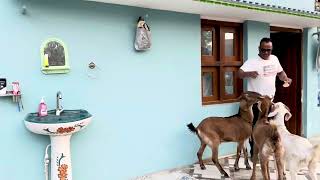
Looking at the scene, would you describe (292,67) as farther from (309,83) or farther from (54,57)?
(54,57)

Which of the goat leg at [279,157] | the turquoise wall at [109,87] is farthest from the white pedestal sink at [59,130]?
the goat leg at [279,157]

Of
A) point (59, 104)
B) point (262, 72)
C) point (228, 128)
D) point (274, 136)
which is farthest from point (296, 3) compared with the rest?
point (59, 104)

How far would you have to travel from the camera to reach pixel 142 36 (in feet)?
12.3

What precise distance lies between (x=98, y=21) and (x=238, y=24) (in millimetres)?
2404

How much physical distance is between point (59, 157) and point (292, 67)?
15.5 ft

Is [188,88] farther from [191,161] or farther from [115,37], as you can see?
[115,37]

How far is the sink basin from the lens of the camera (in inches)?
113

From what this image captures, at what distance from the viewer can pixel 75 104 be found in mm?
3418

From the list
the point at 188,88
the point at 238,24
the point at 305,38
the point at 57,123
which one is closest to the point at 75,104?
the point at 57,123

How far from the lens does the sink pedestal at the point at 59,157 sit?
3047 millimetres

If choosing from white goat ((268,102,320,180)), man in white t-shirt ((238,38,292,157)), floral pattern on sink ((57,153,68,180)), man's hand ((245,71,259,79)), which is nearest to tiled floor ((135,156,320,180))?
man in white t-shirt ((238,38,292,157))

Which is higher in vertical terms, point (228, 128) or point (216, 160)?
point (228, 128)

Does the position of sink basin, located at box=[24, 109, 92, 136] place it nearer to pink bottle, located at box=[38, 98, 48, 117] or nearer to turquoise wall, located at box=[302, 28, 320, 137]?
pink bottle, located at box=[38, 98, 48, 117]

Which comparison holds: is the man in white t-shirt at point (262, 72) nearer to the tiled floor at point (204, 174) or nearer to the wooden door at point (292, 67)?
the tiled floor at point (204, 174)
